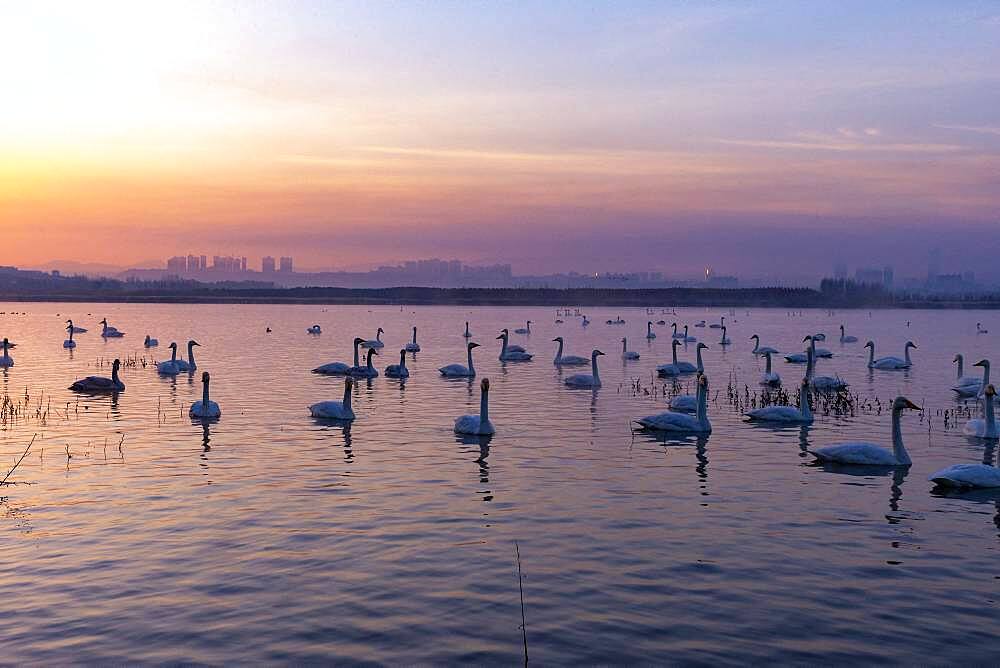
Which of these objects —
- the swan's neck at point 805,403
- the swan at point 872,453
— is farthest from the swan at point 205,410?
the swan's neck at point 805,403

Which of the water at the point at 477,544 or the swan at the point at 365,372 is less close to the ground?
the swan at the point at 365,372

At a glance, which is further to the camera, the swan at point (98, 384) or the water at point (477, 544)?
the swan at point (98, 384)

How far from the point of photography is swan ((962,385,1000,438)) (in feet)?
69.0

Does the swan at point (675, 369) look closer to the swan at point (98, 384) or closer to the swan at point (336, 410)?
the swan at point (336, 410)

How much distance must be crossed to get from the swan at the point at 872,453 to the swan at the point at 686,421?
3742 millimetres

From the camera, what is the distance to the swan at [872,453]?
17672mm

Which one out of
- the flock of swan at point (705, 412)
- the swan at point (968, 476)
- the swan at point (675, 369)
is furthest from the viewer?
the swan at point (675, 369)

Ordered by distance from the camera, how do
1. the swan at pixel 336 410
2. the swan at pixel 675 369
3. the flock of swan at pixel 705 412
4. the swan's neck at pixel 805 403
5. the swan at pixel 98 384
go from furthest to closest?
1. the swan at pixel 675 369
2. the swan at pixel 98 384
3. the swan at pixel 336 410
4. the swan's neck at pixel 805 403
5. the flock of swan at pixel 705 412

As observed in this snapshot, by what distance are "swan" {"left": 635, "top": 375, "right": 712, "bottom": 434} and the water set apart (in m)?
0.61

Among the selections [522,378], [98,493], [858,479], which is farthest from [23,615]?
[522,378]

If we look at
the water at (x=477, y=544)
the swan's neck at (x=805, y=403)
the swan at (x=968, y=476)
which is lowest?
the water at (x=477, y=544)

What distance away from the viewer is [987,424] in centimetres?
2117

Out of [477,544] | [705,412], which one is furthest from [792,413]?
[477,544]

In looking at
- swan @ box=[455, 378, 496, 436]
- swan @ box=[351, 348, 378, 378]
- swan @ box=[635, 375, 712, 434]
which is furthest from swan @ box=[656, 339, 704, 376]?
swan @ box=[455, 378, 496, 436]
